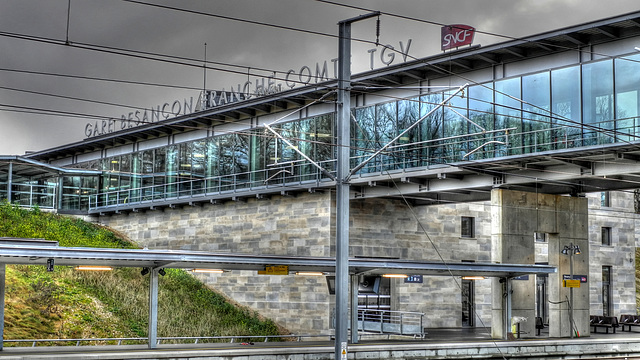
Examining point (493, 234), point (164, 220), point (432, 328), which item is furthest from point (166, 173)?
point (493, 234)

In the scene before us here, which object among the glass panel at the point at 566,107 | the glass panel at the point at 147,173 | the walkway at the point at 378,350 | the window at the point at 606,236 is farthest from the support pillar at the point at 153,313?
the window at the point at 606,236

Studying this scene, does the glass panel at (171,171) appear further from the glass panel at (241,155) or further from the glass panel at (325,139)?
the glass panel at (325,139)

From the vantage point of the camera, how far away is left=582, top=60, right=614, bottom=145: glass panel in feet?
100

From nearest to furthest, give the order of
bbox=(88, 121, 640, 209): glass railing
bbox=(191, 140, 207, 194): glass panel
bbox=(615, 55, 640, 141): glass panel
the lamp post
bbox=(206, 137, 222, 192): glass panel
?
bbox=(615, 55, 640, 141): glass panel → bbox=(88, 121, 640, 209): glass railing → the lamp post → bbox=(206, 137, 222, 192): glass panel → bbox=(191, 140, 207, 194): glass panel

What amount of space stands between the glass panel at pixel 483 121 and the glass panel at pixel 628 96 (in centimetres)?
497

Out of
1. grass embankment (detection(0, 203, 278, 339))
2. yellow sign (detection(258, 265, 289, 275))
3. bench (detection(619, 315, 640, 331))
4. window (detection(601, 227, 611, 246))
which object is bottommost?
bench (detection(619, 315, 640, 331))

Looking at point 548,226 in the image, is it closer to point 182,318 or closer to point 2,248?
point 182,318

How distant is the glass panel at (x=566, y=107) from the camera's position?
31.4 metres

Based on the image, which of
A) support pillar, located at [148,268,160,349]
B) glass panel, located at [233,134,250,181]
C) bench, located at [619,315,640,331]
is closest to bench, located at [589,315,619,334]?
bench, located at [619,315,640,331]

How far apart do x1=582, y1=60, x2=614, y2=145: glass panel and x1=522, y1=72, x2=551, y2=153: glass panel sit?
1.56m

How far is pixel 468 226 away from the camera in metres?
45.5

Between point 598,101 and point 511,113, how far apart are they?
3.65 meters

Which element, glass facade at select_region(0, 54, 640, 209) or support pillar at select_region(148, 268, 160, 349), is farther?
glass facade at select_region(0, 54, 640, 209)

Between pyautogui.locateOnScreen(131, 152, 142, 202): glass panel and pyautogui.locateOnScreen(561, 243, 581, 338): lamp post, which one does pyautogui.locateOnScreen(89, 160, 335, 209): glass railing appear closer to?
pyautogui.locateOnScreen(131, 152, 142, 202): glass panel
